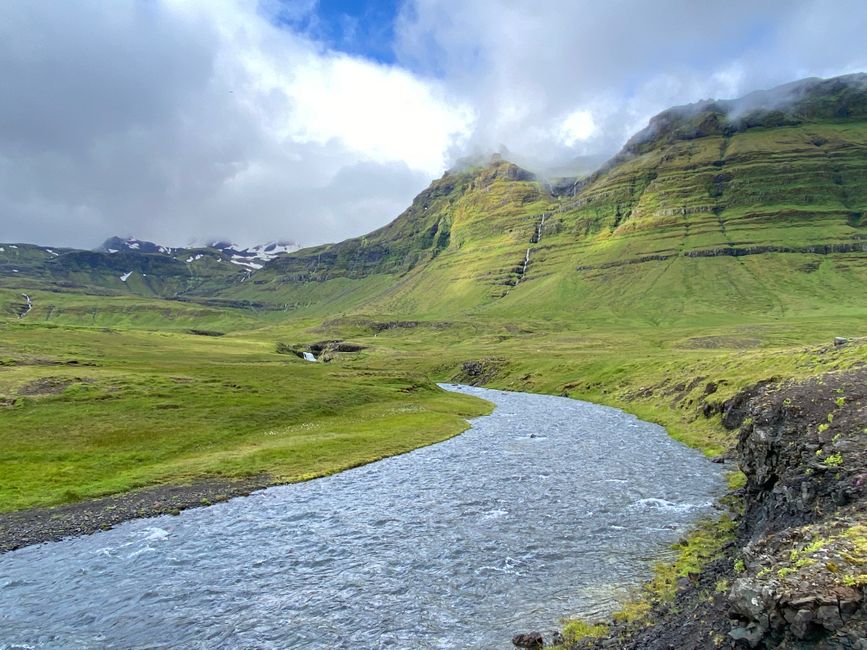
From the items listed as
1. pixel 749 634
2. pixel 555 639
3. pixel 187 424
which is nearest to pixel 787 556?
pixel 749 634

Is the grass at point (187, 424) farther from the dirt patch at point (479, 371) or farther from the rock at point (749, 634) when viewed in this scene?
the rock at point (749, 634)

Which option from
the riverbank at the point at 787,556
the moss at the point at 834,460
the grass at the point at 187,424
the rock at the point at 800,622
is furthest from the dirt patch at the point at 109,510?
the moss at the point at 834,460

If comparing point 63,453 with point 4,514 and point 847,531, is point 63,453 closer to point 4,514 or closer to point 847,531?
point 4,514

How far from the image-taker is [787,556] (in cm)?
1708

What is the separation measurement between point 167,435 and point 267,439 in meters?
13.0

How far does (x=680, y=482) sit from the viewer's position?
47.5 m

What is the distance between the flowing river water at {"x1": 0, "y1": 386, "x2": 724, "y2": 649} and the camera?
25250 mm

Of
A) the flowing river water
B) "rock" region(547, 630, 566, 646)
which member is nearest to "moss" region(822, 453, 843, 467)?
the flowing river water

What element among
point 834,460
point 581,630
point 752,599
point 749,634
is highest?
point 834,460

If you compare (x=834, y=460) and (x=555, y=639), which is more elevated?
(x=834, y=460)

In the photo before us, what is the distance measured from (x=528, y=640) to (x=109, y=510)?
126 ft

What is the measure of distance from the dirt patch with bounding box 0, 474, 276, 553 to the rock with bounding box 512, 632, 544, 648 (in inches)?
1314

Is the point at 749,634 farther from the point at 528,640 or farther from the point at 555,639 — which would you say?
the point at 528,640

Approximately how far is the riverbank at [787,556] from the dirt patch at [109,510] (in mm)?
36522
